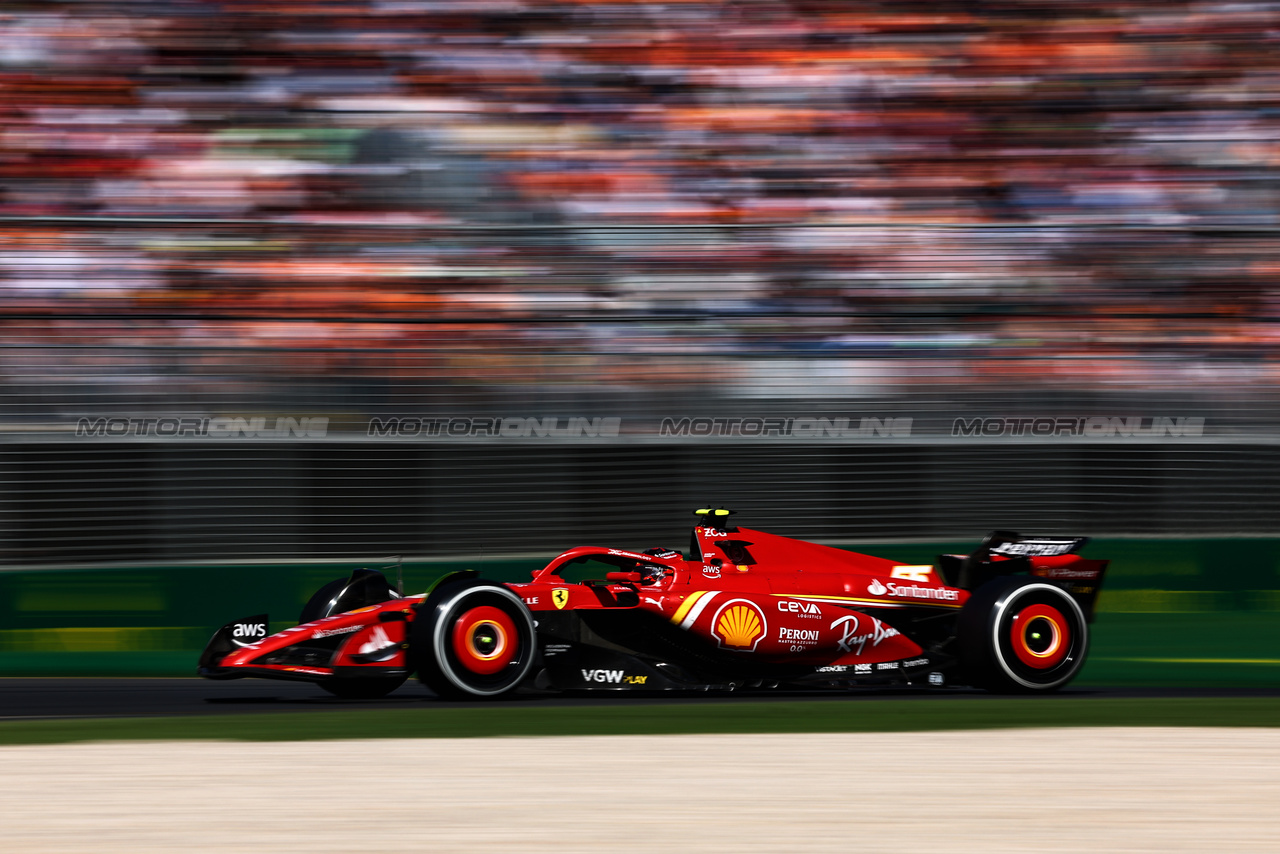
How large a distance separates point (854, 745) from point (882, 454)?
2955 mm

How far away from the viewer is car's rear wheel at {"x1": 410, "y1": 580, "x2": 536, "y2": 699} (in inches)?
239

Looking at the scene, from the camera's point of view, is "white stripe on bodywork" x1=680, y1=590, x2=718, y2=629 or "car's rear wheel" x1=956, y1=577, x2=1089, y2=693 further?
"car's rear wheel" x1=956, y1=577, x2=1089, y2=693

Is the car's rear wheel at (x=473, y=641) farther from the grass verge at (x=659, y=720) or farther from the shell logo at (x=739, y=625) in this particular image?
the shell logo at (x=739, y=625)

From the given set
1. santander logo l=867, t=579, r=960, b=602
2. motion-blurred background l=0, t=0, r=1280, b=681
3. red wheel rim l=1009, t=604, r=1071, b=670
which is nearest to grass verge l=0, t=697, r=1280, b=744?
red wheel rim l=1009, t=604, r=1071, b=670

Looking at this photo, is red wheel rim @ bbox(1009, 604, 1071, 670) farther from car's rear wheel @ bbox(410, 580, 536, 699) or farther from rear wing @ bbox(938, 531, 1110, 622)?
car's rear wheel @ bbox(410, 580, 536, 699)

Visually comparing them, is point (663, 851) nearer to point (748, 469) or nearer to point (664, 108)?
point (748, 469)

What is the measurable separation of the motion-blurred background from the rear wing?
1.02m

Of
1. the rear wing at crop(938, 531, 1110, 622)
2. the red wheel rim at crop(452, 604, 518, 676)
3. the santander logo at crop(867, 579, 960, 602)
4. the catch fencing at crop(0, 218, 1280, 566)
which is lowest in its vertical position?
the red wheel rim at crop(452, 604, 518, 676)

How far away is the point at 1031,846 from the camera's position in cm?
370

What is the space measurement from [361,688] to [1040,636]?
283 centimetres

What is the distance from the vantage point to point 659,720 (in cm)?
588

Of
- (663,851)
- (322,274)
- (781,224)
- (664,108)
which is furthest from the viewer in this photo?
(664,108)

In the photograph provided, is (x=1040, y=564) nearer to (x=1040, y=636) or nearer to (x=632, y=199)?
(x=1040, y=636)

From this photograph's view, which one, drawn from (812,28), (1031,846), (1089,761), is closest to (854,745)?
(1089,761)
